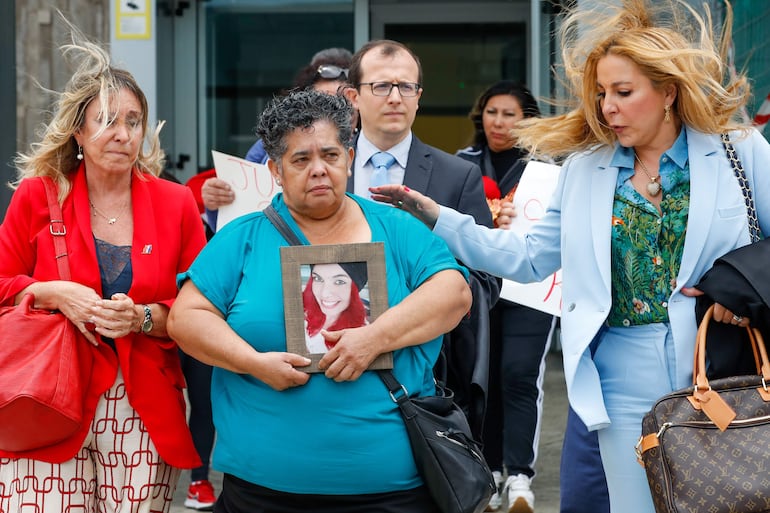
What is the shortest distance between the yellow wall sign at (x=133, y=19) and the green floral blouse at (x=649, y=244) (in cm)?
504

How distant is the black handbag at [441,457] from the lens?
3.10 m

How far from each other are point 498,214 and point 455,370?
1.27 m

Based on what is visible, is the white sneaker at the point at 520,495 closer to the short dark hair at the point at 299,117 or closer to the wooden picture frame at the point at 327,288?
the wooden picture frame at the point at 327,288

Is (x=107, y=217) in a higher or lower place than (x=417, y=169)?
lower

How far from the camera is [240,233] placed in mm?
3266

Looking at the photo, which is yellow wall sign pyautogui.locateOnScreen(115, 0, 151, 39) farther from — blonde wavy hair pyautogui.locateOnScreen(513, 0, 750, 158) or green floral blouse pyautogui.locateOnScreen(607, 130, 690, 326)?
green floral blouse pyautogui.locateOnScreen(607, 130, 690, 326)

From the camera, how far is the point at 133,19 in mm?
7684

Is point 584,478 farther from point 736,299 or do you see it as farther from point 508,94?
point 508,94

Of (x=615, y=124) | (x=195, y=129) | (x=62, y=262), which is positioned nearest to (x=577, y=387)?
(x=615, y=124)

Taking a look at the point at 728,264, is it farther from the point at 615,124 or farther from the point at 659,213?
the point at 615,124

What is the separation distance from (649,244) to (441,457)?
87 centimetres

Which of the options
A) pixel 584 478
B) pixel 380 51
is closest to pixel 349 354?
pixel 584 478

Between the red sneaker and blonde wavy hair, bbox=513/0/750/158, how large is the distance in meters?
2.73

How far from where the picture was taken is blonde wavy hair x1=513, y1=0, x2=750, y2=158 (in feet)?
10.7
